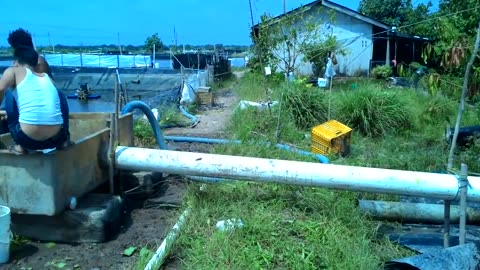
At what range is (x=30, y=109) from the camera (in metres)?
3.74

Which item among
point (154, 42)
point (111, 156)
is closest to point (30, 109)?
point (111, 156)

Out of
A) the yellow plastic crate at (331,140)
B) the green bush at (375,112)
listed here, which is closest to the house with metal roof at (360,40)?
the green bush at (375,112)

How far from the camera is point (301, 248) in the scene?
3541mm

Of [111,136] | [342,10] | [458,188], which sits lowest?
[458,188]

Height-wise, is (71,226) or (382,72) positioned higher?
(382,72)

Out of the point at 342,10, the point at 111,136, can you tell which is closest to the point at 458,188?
the point at 111,136

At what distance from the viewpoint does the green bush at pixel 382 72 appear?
868 inches

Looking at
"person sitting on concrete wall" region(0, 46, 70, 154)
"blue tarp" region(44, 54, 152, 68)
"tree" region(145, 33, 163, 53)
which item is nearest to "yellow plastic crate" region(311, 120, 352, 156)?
"person sitting on concrete wall" region(0, 46, 70, 154)

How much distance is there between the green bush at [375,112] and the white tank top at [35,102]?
20.2 ft

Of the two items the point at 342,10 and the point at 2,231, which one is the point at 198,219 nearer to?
the point at 2,231

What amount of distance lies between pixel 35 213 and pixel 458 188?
11.8 ft

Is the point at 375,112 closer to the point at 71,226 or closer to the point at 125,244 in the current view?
the point at 125,244

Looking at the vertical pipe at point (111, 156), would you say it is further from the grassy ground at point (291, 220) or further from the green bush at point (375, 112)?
the green bush at point (375, 112)

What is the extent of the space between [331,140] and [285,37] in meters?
2.82
